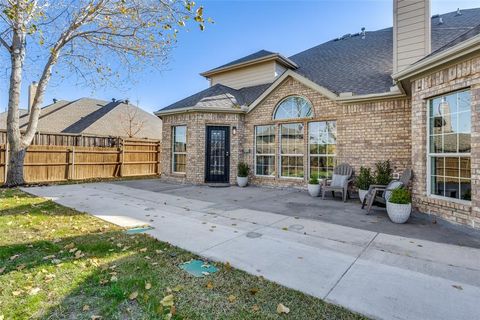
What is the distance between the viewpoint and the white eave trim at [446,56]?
13.6 feet

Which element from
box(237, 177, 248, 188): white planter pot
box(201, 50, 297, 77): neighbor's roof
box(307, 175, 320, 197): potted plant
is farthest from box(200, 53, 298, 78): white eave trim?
box(307, 175, 320, 197): potted plant

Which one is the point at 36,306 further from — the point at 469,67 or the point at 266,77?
the point at 266,77

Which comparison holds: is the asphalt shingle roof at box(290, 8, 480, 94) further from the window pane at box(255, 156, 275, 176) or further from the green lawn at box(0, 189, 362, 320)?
the green lawn at box(0, 189, 362, 320)

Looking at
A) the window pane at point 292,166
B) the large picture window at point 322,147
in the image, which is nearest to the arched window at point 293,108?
the large picture window at point 322,147

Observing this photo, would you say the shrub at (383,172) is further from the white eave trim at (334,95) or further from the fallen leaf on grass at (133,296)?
the fallen leaf on grass at (133,296)

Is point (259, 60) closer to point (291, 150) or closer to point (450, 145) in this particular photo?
point (291, 150)

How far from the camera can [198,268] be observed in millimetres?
3066

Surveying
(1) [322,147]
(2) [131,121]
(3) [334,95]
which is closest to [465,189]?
(1) [322,147]

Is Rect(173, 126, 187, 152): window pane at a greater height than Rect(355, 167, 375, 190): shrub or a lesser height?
greater

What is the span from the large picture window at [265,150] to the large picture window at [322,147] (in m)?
1.62

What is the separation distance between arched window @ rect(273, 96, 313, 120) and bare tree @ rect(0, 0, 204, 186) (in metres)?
4.79

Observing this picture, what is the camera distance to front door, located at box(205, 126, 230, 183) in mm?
10734

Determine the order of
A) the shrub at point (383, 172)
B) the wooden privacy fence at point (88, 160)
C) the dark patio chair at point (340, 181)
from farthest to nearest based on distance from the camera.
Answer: the wooden privacy fence at point (88, 160), the dark patio chair at point (340, 181), the shrub at point (383, 172)

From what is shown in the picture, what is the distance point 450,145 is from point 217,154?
778cm
